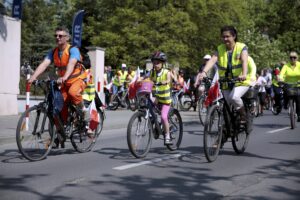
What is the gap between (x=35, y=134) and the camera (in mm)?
8047

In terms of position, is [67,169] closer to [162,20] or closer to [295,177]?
[295,177]

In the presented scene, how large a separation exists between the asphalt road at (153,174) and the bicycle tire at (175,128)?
0.19m

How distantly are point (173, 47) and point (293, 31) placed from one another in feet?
98.9

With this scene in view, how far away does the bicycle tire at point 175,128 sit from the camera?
9289mm

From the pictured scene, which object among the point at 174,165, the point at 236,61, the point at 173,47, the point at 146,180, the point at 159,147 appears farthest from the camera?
the point at 173,47

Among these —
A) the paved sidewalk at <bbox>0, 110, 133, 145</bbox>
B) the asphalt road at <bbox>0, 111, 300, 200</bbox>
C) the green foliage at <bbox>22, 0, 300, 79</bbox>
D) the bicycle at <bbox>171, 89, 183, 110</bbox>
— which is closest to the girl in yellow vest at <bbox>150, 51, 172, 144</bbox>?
the asphalt road at <bbox>0, 111, 300, 200</bbox>

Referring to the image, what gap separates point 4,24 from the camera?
1547 cm

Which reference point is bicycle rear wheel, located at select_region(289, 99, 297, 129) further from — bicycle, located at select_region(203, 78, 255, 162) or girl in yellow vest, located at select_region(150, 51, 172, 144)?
girl in yellow vest, located at select_region(150, 51, 172, 144)

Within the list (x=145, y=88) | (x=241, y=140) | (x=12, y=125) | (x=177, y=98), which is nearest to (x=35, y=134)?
(x=145, y=88)

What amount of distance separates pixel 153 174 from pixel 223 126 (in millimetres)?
1751

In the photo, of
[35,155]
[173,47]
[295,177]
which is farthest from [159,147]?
[173,47]

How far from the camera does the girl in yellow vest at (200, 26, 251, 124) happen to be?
8438 mm

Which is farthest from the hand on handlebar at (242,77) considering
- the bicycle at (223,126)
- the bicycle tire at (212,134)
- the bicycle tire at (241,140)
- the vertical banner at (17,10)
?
the vertical banner at (17,10)

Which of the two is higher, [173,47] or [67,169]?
[173,47]
